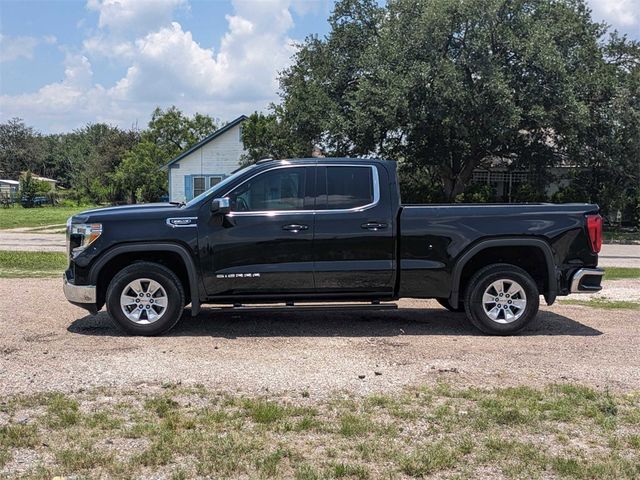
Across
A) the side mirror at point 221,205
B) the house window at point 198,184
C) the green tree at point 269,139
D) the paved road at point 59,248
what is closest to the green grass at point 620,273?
the paved road at point 59,248

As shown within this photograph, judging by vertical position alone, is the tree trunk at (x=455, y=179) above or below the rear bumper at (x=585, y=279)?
above

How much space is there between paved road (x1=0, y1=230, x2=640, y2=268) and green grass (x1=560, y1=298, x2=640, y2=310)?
7.10 m

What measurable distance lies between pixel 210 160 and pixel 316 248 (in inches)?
985

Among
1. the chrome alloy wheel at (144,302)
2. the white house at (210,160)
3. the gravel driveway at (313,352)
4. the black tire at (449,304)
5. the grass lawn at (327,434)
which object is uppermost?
the white house at (210,160)

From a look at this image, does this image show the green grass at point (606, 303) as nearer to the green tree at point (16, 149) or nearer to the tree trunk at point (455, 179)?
the tree trunk at point (455, 179)

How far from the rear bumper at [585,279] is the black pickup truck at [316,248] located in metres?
0.01

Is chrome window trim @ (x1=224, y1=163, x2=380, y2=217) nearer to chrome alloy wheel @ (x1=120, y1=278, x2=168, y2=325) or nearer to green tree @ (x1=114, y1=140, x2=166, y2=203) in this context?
chrome alloy wheel @ (x1=120, y1=278, x2=168, y2=325)

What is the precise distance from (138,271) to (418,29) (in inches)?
752

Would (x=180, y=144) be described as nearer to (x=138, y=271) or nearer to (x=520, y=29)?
(x=520, y=29)

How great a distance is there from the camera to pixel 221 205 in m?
6.92

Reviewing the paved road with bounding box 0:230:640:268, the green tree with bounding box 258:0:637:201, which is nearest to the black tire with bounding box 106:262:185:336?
the paved road with bounding box 0:230:640:268

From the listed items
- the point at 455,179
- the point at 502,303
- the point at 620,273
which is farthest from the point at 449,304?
the point at 455,179

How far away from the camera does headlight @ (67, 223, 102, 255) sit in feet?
22.9

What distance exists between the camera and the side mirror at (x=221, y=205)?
6918 millimetres
